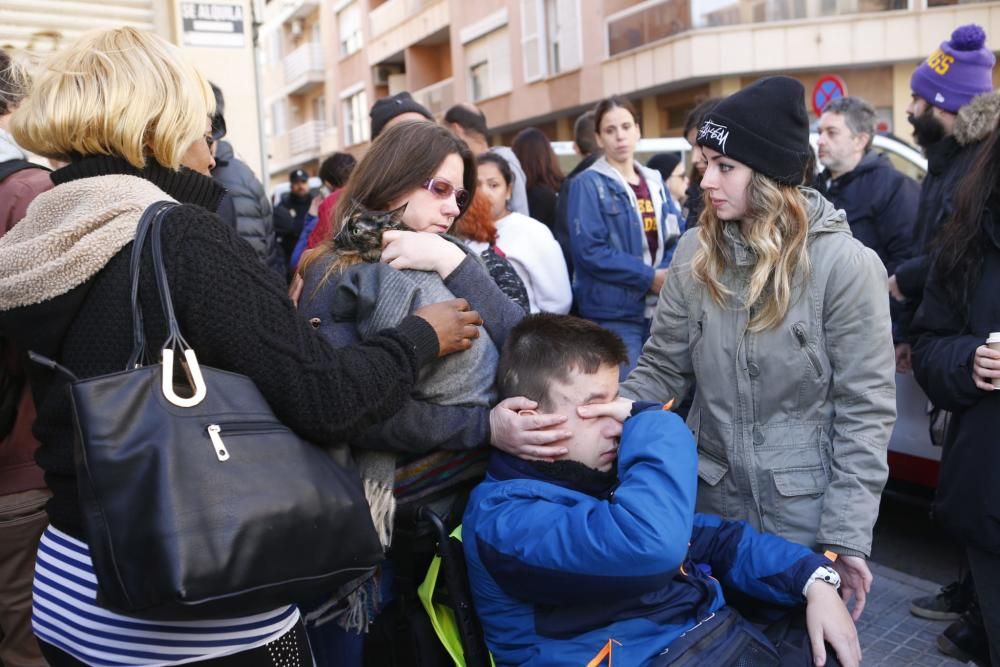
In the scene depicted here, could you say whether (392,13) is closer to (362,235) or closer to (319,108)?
(319,108)

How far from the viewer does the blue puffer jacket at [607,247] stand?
4926 millimetres

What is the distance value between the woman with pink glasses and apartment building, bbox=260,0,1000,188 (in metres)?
8.99

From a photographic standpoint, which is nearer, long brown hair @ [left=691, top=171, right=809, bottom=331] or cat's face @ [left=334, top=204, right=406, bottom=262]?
cat's face @ [left=334, top=204, right=406, bottom=262]

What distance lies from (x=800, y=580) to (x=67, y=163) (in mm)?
1893

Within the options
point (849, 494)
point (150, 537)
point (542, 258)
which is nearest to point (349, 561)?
point (150, 537)

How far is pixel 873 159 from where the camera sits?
211 inches

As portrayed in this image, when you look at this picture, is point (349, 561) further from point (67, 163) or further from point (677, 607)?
point (67, 163)

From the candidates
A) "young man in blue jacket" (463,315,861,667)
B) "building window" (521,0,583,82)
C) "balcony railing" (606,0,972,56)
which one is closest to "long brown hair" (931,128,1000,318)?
"young man in blue jacket" (463,315,861,667)

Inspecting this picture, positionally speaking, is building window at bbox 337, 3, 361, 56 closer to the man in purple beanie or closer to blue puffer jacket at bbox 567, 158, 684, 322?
blue puffer jacket at bbox 567, 158, 684, 322

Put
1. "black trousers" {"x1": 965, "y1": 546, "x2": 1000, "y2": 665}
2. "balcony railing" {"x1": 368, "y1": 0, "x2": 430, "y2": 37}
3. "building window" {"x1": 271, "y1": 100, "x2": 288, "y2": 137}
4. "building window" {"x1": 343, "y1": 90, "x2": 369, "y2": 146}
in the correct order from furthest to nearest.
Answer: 1. "building window" {"x1": 271, "y1": 100, "x2": 288, "y2": 137}
2. "building window" {"x1": 343, "y1": 90, "x2": 369, "y2": 146}
3. "balcony railing" {"x1": 368, "y1": 0, "x2": 430, "y2": 37}
4. "black trousers" {"x1": 965, "y1": 546, "x2": 1000, "y2": 665}

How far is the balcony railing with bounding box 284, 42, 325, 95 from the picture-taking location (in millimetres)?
38500

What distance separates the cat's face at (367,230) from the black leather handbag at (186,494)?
2.44ft

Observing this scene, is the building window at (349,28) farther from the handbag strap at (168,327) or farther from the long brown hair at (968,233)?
the handbag strap at (168,327)

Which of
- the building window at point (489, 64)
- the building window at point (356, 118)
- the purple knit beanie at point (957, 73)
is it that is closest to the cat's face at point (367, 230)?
the purple knit beanie at point (957, 73)
